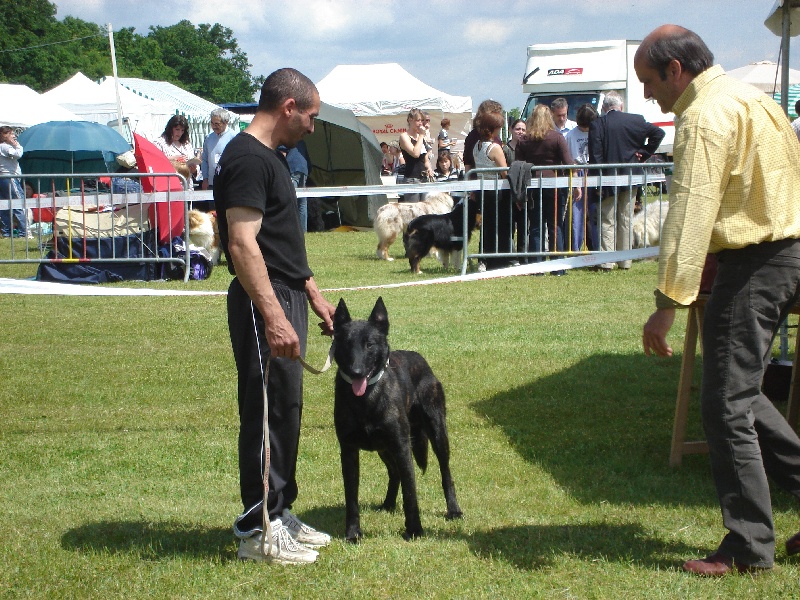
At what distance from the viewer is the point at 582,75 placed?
23984mm

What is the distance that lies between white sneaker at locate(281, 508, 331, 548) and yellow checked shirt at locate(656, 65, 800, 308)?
174 centimetres

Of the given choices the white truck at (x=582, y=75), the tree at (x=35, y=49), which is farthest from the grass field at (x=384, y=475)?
the tree at (x=35, y=49)

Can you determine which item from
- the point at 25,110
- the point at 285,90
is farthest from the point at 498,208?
the point at 25,110

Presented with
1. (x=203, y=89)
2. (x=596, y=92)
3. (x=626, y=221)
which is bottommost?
(x=626, y=221)

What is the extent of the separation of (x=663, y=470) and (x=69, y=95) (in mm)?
28770

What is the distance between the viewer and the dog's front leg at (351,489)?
4000mm

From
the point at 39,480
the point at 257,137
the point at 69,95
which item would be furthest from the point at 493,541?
the point at 69,95

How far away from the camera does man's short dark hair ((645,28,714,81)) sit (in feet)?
10.6

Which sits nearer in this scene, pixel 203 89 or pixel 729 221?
pixel 729 221

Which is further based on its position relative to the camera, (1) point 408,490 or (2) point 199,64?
(2) point 199,64

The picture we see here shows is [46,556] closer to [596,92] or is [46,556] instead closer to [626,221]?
[626,221]

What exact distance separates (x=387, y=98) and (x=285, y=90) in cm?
2503

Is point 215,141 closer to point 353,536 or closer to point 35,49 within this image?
point 353,536

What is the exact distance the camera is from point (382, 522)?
4.30 m
